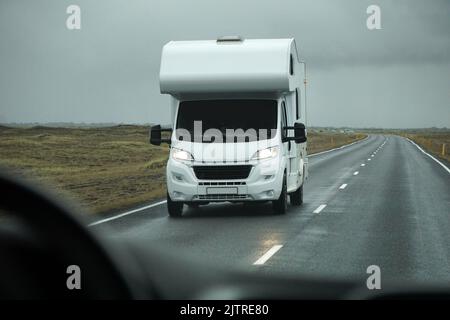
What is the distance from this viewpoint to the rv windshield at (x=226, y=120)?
549 inches

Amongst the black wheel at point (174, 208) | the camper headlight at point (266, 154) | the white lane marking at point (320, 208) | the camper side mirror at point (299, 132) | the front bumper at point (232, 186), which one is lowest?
the white lane marking at point (320, 208)

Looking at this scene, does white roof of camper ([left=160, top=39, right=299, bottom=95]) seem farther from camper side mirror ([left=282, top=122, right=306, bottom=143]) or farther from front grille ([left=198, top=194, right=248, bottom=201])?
front grille ([left=198, top=194, right=248, bottom=201])

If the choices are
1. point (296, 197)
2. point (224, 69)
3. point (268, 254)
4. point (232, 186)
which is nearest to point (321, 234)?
point (268, 254)

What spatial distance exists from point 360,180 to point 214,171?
11.9 m

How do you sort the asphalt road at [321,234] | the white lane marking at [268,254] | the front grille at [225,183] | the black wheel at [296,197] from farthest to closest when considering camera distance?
the black wheel at [296,197], the front grille at [225,183], the white lane marking at [268,254], the asphalt road at [321,234]

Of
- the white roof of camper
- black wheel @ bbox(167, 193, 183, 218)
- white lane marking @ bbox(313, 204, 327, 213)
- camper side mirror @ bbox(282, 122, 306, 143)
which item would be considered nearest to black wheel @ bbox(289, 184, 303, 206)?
white lane marking @ bbox(313, 204, 327, 213)

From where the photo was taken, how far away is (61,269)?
1.84 m

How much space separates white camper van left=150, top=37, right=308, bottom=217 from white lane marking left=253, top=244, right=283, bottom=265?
3513 mm

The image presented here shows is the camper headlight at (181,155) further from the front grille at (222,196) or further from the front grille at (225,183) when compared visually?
the front grille at (222,196)

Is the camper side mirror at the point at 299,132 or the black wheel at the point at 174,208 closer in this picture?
the camper side mirror at the point at 299,132

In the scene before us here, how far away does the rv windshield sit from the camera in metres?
13.9

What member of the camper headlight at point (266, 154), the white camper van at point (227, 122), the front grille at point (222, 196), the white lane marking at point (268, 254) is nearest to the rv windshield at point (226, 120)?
the white camper van at point (227, 122)

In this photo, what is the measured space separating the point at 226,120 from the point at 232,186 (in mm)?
1301
